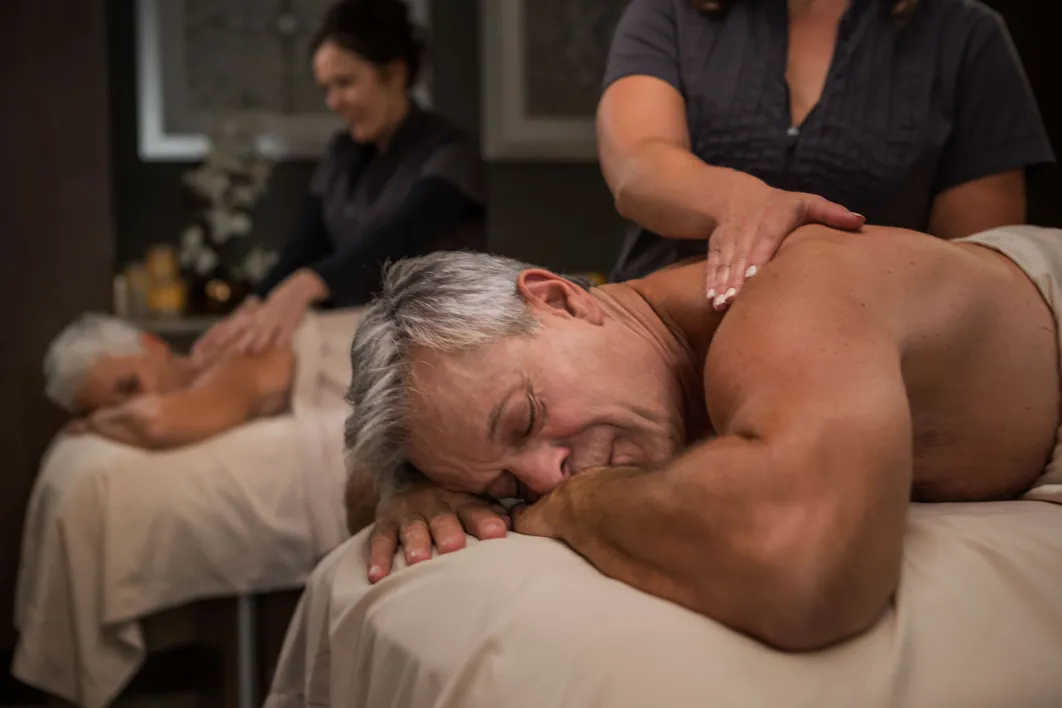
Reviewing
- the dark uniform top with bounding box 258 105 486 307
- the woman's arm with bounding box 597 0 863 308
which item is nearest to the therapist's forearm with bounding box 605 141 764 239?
the woman's arm with bounding box 597 0 863 308

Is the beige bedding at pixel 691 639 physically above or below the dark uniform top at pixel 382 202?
below

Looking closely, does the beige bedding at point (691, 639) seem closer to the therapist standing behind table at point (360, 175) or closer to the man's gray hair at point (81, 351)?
the therapist standing behind table at point (360, 175)

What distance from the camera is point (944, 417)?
848 mm

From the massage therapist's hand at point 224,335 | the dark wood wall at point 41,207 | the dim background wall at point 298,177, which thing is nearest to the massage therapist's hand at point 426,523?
the dim background wall at point 298,177

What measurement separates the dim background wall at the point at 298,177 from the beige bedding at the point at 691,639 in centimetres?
134

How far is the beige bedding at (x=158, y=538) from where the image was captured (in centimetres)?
195

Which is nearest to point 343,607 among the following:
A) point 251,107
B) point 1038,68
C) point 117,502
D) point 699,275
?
point 699,275

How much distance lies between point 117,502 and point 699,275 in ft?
4.70

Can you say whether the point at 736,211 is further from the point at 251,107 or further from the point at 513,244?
the point at 251,107

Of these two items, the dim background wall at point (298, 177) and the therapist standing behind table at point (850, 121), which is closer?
the therapist standing behind table at point (850, 121)

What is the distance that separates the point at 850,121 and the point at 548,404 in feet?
1.43

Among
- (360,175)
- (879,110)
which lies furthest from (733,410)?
(360,175)

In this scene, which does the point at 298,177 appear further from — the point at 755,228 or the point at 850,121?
the point at 755,228

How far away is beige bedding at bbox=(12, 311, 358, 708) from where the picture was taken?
6.40 ft
